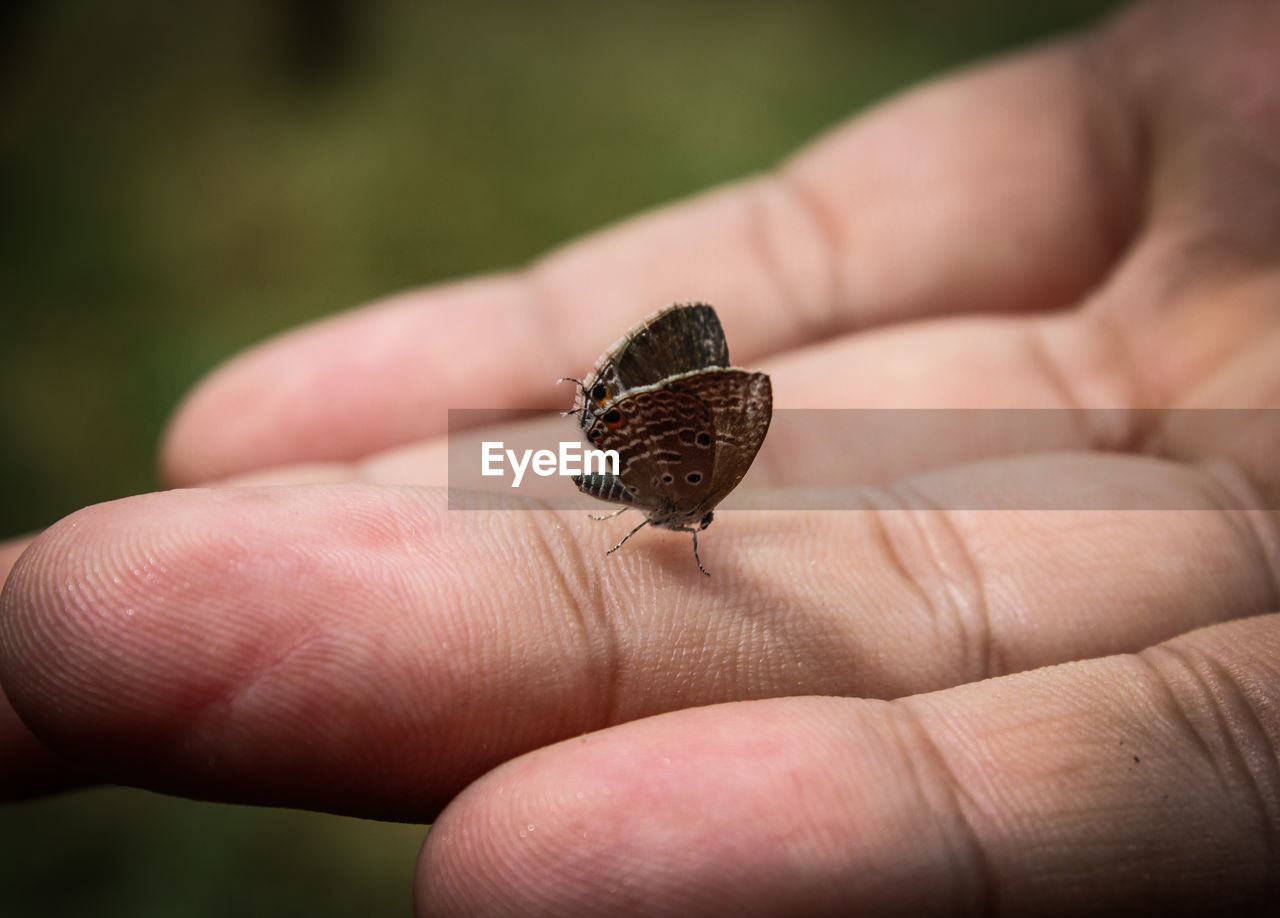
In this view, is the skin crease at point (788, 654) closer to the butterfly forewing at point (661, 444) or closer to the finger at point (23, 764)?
the finger at point (23, 764)

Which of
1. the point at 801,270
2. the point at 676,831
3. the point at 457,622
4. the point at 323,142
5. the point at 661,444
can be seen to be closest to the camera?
the point at 676,831

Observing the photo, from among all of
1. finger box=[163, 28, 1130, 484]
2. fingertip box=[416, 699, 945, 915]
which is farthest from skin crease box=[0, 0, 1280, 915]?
finger box=[163, 28, 1130, 484]

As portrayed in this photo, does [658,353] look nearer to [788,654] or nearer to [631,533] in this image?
[631,533]

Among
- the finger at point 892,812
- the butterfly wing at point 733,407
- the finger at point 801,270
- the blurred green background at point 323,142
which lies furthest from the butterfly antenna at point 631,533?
the blurred green background at point 323,142

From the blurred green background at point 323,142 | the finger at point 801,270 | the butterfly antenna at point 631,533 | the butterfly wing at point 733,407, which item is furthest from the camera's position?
the blurred green background at point 323,142

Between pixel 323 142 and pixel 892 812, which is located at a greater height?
pixel 323 142

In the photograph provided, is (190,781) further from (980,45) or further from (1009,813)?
(980,45)

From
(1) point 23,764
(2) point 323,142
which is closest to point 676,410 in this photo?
(1) point 23,764
